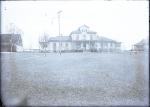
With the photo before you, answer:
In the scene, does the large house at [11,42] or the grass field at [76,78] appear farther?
the large house at [11,42]

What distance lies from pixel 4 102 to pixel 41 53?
2.40ft

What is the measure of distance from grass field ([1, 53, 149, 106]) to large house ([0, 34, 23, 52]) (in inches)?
2.7

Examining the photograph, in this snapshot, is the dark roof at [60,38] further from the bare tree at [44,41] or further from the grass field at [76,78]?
the grass field at [76,78]

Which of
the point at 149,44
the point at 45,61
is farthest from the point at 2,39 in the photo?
the point at 149,44

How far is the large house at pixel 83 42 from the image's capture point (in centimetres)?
246

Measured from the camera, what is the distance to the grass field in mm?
2492

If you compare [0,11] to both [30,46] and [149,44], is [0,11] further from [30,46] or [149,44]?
[149,44]

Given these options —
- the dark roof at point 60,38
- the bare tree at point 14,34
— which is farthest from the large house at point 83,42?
the bare tree at point 14,34

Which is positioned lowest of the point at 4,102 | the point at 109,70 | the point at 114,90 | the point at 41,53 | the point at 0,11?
the point at 4,102

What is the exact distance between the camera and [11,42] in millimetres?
2609

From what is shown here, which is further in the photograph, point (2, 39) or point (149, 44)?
point (2, 39)

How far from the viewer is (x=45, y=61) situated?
2.62 metres

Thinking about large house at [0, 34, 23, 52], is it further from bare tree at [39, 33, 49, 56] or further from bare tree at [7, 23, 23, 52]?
bare tree at [39, 33, 49, 56]

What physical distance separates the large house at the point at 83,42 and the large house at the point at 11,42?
38cm
